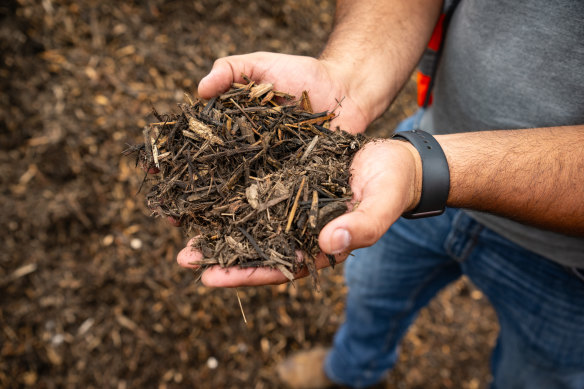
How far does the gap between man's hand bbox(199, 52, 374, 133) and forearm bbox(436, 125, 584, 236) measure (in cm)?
57

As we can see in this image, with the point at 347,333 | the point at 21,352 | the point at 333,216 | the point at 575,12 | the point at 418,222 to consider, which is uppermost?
the point at 575,12

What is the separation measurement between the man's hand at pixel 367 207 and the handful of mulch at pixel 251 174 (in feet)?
0.17

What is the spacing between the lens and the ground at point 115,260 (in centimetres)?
311

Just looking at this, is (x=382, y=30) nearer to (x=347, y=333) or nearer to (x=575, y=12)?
(x=575, y=12)

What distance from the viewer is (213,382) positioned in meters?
3.18

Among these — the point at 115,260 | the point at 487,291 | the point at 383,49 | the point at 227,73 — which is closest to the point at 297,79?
the point at 227,73

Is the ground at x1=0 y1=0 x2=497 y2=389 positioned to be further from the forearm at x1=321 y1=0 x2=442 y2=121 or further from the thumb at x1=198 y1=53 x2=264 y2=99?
the forearm at x1=321 y1=0 x2=442 y2=121

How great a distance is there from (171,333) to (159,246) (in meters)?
0.75

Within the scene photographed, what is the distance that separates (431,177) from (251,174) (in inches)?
32.8

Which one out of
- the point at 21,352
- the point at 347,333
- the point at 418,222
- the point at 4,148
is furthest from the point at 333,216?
the point at 4,148

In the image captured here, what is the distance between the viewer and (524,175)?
1.60m

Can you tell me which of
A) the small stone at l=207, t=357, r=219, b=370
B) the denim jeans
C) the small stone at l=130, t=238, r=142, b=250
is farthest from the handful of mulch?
the small stone at l=207, t=357, r=219, b=370

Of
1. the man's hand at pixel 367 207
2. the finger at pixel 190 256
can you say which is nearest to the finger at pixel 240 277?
the man's hand at pixel 367 207

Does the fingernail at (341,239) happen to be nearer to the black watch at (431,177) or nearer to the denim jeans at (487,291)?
the black watch at (431,177)
